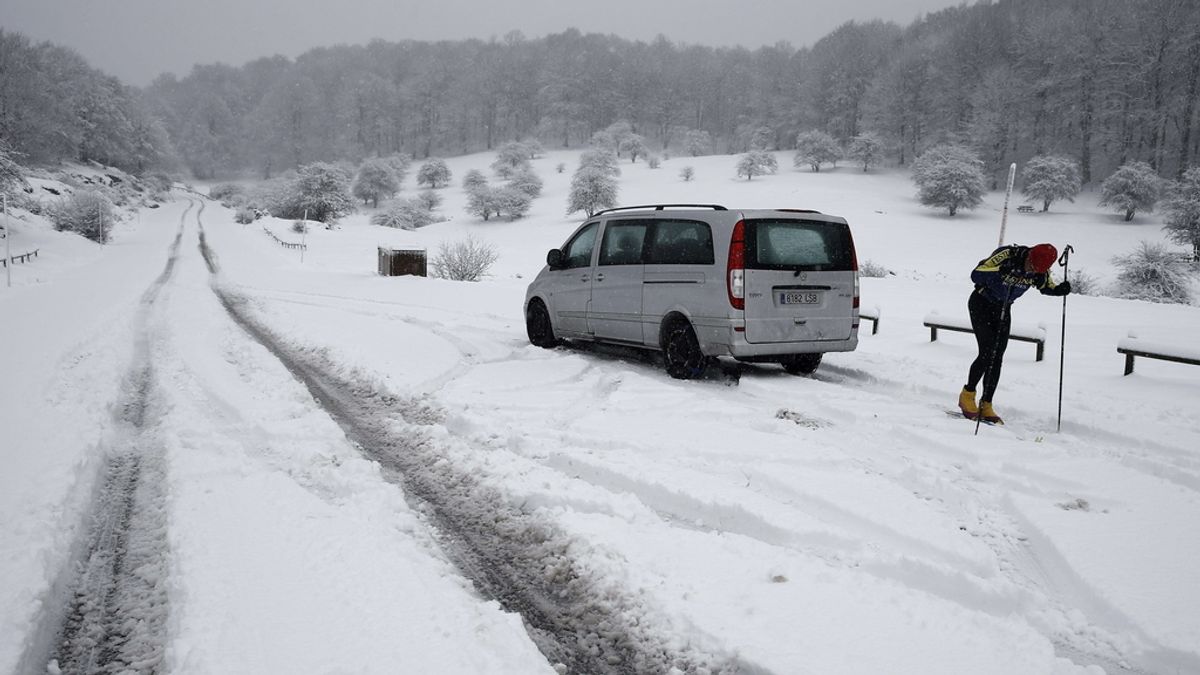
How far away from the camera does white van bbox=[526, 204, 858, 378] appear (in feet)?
21.6

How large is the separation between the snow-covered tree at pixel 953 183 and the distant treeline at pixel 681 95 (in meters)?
17.0

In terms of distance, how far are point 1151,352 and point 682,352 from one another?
17.4ft

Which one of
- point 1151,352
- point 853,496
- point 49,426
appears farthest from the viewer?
point 1151,352

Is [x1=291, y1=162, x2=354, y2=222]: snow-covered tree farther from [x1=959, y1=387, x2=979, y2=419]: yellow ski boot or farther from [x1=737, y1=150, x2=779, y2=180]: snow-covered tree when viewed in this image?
[x1=959, y1=387, x2=979, y2=419]: yellow ski boot

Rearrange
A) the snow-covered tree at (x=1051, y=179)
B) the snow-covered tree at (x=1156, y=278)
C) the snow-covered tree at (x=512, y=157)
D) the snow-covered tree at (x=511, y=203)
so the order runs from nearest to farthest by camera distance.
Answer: the snow-covered tree at (x=1156, y=278)
the snow-covered tree at (x=1051, y=179)
the snow-covered tree at (x=511, y=203)
the snow-covered tree at (x=512, y=157)

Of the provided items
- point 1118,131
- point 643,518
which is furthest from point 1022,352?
point 1118,131

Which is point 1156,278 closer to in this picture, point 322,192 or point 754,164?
point 754,164

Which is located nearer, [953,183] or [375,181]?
[953,183]

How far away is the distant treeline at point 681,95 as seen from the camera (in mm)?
55656

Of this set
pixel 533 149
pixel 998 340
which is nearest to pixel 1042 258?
pixel 998 340

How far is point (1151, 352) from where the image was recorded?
7.30 m

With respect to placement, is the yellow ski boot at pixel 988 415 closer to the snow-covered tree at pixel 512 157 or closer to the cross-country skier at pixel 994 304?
the cross-country skier at pixel 994 304

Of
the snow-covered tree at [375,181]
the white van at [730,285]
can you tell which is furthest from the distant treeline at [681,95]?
the white van at [730,285]

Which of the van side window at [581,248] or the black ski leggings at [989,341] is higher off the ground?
the van side window at [581,248]
